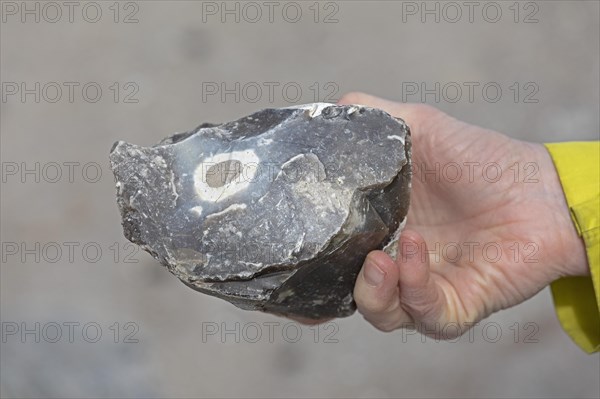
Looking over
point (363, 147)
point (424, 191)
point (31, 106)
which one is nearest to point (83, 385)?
point (31, 106)

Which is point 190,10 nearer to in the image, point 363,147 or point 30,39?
point 30,39

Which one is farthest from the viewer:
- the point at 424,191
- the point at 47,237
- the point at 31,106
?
the point at 31,106
